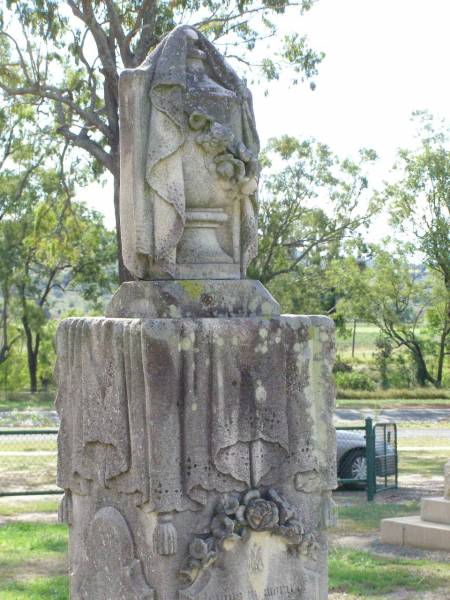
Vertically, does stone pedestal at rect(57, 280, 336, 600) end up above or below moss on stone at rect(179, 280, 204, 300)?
below

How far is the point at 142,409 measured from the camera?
18.9 ft

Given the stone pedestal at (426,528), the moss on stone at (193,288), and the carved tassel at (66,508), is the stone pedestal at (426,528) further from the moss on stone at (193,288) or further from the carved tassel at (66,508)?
the moss on stone at (193,288)

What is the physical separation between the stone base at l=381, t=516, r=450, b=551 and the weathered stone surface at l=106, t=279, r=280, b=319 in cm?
642

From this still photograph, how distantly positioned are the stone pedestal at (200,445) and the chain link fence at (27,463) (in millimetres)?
8711

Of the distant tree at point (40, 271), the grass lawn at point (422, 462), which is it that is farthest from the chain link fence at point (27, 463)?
the distant tree at point (40, 271)

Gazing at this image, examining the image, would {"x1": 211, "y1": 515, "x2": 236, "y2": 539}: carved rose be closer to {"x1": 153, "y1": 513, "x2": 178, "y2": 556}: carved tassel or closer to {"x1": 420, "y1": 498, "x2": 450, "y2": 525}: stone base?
{"x1": 153, "y1": 513, "x2": 178, "y2": 556}: carved tassel

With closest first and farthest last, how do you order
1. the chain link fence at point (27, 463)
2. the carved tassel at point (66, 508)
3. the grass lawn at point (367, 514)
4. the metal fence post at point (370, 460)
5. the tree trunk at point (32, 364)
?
the carved tassel at point (66, 508) < the grass lawn at point (367, 514) < the chain link fence at point (27, 463) < the metal fence post at point (370, 460) < the tree trunk at point (32, 364)

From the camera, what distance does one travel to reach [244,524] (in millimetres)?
5914

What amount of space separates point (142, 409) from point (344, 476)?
11.7 meters

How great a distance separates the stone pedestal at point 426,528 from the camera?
1188 centimetres

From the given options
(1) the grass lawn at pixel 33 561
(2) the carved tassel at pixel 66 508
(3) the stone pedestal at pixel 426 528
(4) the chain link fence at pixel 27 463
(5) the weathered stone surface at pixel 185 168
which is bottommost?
(4) the chain link fence at pixel 27 463

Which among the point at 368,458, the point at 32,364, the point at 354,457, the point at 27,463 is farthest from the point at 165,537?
the point at 32,364

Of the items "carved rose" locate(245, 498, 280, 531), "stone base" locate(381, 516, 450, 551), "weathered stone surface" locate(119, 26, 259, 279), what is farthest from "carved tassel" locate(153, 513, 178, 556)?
"stone base" locate(381, 516, 450, 551)

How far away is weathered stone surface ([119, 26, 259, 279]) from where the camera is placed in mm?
6082
